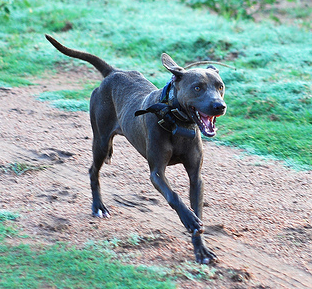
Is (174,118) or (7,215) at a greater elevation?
(174,118)

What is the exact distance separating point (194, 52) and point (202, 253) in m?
7.15

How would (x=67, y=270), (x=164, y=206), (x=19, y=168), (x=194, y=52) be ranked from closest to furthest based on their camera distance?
(x=67, y=270) < (x=164, y=206) < (x=19, y=168) < (x=194, y=52)

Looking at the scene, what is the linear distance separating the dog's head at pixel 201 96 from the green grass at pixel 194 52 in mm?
2570

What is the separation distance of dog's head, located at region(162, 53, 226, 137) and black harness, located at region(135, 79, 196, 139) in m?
0.05

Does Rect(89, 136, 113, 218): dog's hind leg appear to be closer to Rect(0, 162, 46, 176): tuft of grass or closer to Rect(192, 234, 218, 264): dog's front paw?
Rect(0, 162, 46, 176): tuft of grass

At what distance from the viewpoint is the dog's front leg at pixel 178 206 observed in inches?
157

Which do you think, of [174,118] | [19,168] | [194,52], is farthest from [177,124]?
[194,52]

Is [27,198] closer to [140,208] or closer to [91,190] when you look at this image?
[91,190]

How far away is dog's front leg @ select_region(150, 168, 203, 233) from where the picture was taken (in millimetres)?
3977

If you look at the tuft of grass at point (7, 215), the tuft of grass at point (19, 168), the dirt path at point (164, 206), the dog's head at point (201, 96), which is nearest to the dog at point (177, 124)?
the dog's head at point (201, 96)

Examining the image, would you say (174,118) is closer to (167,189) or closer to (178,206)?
(167,189)

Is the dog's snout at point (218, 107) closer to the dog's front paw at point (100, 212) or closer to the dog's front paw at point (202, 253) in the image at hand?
the dog's front paw at point (202, 253)

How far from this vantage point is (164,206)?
5203 millimetres

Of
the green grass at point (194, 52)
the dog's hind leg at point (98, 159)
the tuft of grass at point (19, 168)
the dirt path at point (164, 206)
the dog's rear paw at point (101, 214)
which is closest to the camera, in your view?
the dirt path at point (164, 206)
